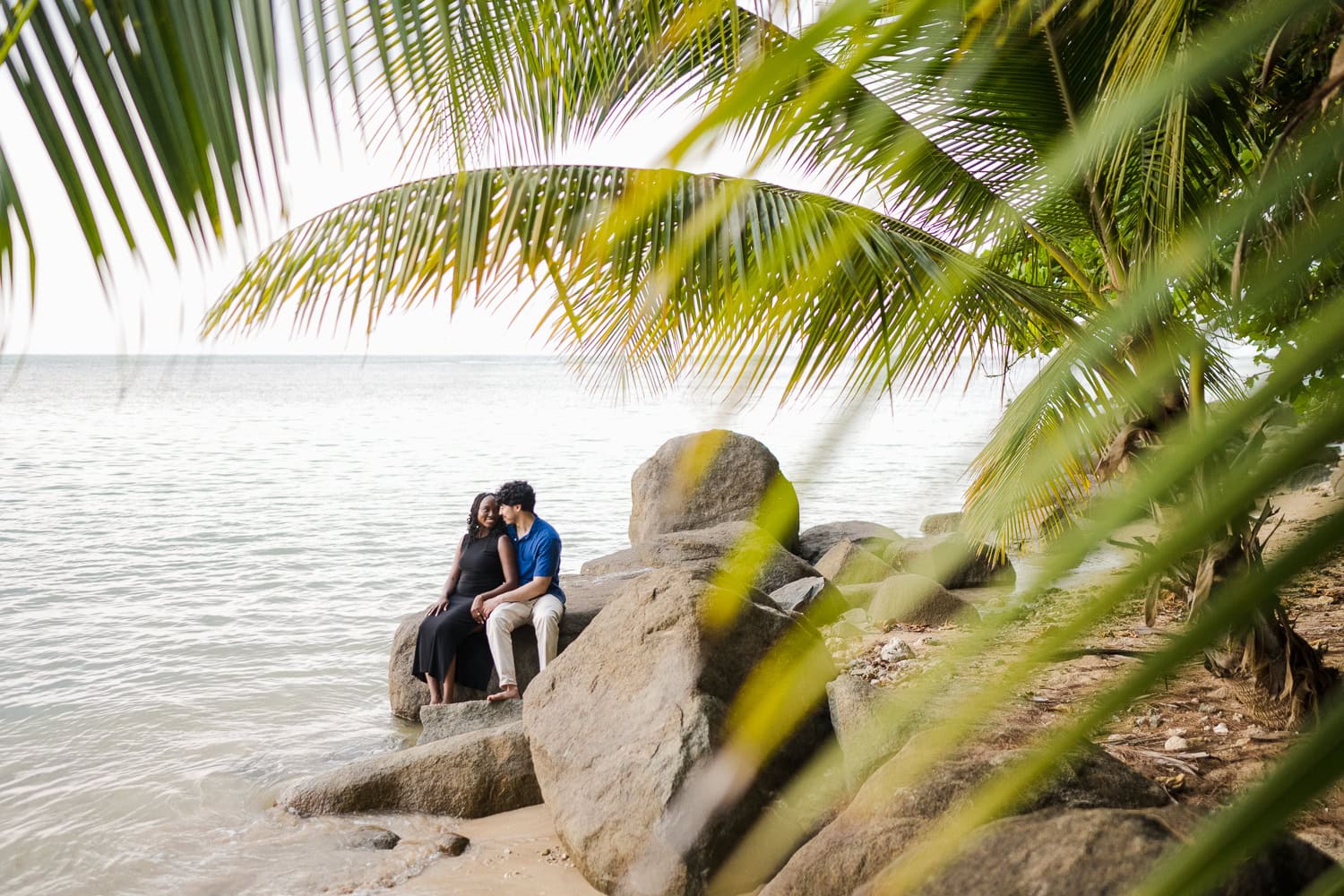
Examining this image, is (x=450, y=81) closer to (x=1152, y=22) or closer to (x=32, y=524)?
(x=1152, y=22)

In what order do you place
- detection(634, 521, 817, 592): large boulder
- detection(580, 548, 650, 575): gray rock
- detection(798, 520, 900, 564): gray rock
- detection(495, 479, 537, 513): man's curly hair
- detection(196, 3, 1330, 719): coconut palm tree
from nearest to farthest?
1. detection(196, 3, 1330, 719): coconut palm tree
2. detection(495, 479, 537, 513): man's curly hair
3. detection(634, 521, 817, 592): large boulder
4. detection(580, 548, 650, 575): gray rock
5. detection(798, 520, 900, 564): gray rock

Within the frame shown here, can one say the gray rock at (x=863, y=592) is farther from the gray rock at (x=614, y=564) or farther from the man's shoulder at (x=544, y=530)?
the man's shoulder at (x=544, y=530)

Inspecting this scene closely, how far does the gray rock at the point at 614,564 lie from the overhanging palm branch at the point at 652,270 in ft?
20.8

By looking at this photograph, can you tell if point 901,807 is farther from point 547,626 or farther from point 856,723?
point 547,626

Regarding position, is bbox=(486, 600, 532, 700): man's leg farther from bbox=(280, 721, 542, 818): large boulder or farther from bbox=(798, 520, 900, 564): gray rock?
bbox=(798, 520, 900, 564): gray rock

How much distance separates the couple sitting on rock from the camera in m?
7.14

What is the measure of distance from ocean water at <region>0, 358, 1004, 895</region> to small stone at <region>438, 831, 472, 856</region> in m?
0.49

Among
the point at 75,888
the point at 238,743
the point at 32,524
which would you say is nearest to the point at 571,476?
the point at 32,524

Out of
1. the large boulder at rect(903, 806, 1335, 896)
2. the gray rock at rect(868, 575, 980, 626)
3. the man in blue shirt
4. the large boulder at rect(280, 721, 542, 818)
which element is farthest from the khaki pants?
the large boulder at rect(903, 806, 1335, 896)

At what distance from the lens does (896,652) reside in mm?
8047

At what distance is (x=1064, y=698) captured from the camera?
5602 millimetres

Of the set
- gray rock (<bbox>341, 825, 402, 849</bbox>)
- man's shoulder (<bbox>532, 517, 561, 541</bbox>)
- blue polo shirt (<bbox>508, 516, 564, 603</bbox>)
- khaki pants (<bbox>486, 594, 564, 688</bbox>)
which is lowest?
gray rock (<bbox>341, 825, 402, 849</bbox>)

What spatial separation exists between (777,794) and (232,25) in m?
4.33

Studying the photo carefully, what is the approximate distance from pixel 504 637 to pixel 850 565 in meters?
4.33
